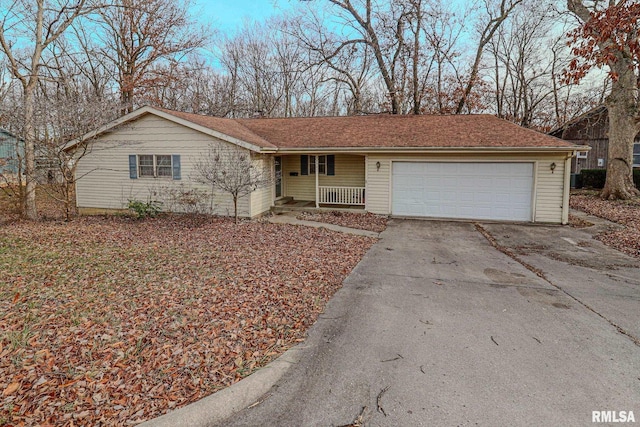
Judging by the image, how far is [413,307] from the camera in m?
5.23

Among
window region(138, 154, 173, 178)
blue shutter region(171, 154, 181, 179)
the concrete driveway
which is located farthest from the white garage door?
window region(138, 154, 173, 178)

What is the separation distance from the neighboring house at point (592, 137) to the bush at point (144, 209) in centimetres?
2406

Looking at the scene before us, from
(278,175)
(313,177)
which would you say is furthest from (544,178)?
(278,175)

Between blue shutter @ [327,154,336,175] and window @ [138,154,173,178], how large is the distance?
244 inches

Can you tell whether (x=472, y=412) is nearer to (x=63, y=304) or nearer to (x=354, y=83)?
(x=63, y=304)

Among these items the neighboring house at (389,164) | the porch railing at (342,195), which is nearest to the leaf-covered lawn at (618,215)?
the neighboring house at (389,164)

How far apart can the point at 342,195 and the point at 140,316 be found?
35.4ft

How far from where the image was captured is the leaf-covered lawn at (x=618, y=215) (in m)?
9.12

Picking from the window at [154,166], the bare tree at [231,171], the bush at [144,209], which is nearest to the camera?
the bare tree at [231,171]

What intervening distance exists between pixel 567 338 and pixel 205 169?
403 inches

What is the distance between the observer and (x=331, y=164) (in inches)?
607

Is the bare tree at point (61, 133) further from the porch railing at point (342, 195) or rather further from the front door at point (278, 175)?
the porch railing at point (342, 195)

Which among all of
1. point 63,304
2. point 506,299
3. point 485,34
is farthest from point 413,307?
point 485,34

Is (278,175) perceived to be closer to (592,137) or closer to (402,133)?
(402,133)
